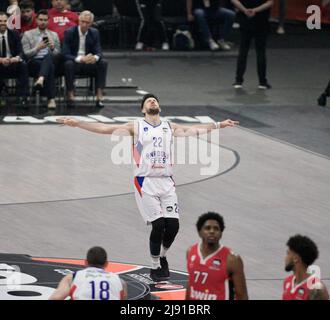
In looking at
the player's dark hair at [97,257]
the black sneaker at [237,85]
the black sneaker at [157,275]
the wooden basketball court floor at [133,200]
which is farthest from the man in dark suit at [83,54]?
the player's dark hair at [97,257]

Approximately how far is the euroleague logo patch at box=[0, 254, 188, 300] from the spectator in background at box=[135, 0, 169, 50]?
48.8ft

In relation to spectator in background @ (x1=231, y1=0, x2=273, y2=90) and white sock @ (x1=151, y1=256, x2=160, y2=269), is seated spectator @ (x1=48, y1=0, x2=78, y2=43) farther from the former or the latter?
white sock @ (x1=151, y1=256, x2=160, y2=269)

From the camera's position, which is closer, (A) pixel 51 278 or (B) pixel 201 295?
(B) pixel 201 295

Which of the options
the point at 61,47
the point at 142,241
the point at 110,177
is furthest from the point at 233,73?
the point at 142,241

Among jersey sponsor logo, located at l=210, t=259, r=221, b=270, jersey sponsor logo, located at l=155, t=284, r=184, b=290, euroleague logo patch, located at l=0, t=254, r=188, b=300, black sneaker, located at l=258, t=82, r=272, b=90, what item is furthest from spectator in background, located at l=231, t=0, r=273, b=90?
jersey sponsor logo, located at l=210, t=259, r=221, b=270

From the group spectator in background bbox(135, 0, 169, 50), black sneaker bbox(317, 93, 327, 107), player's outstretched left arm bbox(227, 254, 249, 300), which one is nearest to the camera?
player's outstretched left arm bbox(227, 254, 249, 300)

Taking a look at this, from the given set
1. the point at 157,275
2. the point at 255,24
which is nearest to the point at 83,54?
the point at 255,24

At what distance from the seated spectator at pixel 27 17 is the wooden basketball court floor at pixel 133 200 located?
2.26 metres

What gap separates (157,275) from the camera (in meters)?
13.8

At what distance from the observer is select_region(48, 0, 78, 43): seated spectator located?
23781 millimetres

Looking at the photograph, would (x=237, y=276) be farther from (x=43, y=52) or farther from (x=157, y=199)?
(x=43, y=52)

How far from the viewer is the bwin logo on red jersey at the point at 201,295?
10875mm

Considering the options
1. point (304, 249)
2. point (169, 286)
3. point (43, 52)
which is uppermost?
point (304, 249)

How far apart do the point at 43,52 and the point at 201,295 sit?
12.9 m
